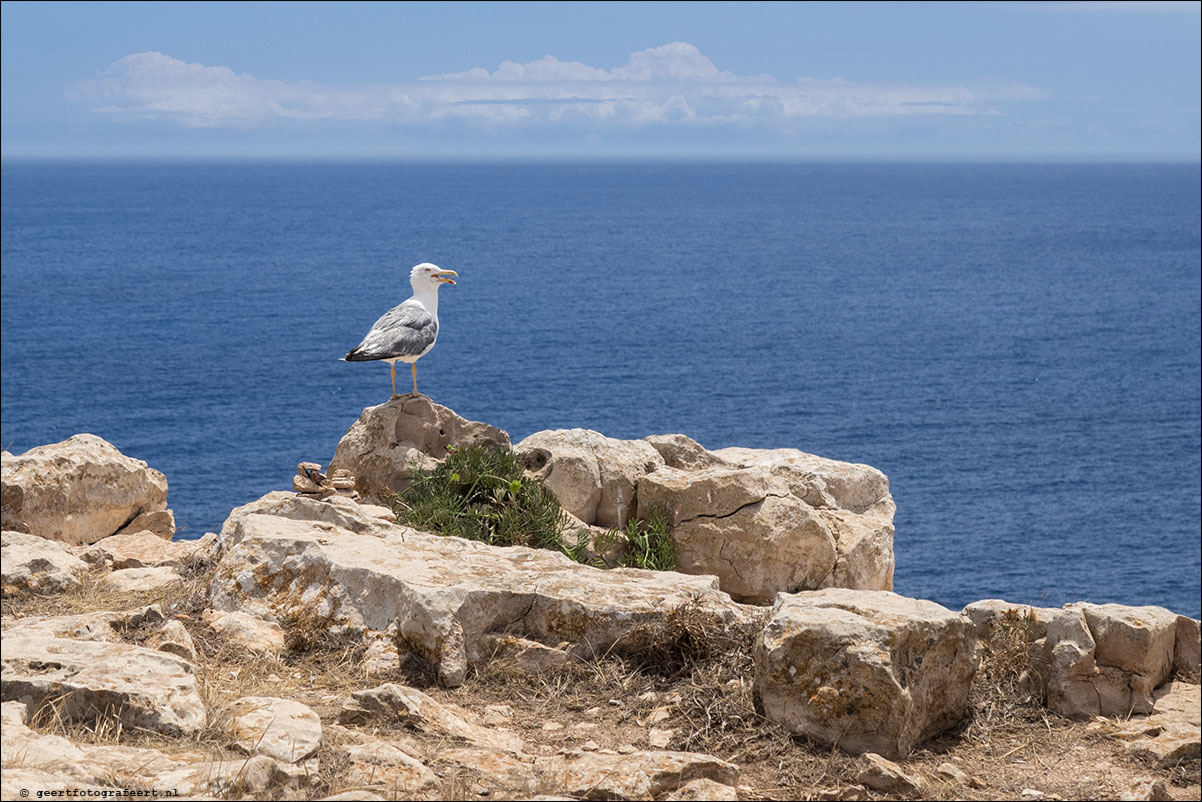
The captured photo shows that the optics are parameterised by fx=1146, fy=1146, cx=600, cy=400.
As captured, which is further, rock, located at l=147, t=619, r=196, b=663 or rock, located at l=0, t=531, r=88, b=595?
rock, located at l=0, t=531, r=88, b=595

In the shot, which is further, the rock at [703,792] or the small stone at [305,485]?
the small stone at [305,485]

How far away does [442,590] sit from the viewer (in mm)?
9250

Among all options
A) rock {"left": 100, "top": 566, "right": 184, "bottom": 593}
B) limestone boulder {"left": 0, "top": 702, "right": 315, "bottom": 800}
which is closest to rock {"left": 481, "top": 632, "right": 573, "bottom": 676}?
limestone boulder {"left": 0, "top": 702, "right": 315, "bottom": 800}

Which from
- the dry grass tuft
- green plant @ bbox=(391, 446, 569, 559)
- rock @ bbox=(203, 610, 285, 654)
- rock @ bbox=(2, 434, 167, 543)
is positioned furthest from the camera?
rock @ bbox=(2, 434, 167, 543)

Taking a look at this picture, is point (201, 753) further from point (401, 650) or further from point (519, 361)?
point (519, 361)

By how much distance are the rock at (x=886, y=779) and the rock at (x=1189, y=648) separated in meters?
3.38

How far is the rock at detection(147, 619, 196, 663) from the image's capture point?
28.8 feet

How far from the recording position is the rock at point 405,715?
796 centimetres

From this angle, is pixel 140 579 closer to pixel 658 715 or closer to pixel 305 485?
pixel 305 485

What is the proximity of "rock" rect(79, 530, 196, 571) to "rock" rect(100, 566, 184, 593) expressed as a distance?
0.96 feet

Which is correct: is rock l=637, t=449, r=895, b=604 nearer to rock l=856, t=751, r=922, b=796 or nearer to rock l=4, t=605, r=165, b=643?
rock l=856, t=751, r=922, b=796

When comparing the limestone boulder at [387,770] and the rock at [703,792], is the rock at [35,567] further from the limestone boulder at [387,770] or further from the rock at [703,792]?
the rock at [703,792]

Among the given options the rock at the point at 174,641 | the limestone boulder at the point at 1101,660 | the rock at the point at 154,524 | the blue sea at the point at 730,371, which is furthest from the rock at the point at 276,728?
the blue sea at the point at 730,371

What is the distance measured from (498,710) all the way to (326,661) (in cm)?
171
